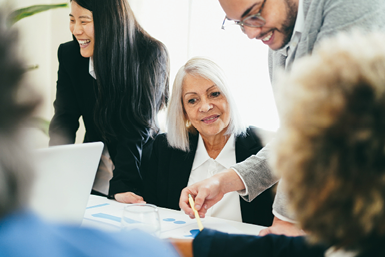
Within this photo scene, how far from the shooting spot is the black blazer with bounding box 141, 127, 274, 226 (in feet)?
5.37

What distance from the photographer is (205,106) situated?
175 cm

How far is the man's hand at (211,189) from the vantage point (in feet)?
3.84

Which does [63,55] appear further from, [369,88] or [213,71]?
[369,88]

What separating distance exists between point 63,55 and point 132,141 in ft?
2.62

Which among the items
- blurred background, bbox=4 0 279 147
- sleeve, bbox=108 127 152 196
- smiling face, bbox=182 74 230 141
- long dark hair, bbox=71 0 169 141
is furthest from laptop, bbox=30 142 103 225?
blurred background, bbox=4 0 279 147

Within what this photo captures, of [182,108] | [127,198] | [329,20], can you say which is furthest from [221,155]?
[329,20]

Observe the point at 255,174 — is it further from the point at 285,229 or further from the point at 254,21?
the point at 254,21

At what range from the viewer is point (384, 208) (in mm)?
402

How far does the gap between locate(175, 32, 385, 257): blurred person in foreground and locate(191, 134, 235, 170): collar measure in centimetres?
127

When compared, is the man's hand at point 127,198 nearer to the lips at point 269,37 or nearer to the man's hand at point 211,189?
the man's hand at point 211,189

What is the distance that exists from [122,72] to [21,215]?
1.75 meters

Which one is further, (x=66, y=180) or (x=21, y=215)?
(x=66, y=180)

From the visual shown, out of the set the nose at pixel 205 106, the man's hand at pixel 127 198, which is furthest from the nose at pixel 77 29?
the man's hand at pixel 127 198

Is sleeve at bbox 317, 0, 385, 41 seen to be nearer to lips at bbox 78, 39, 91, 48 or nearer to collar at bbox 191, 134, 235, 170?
collar at bbox 191, 134, 235, 170
